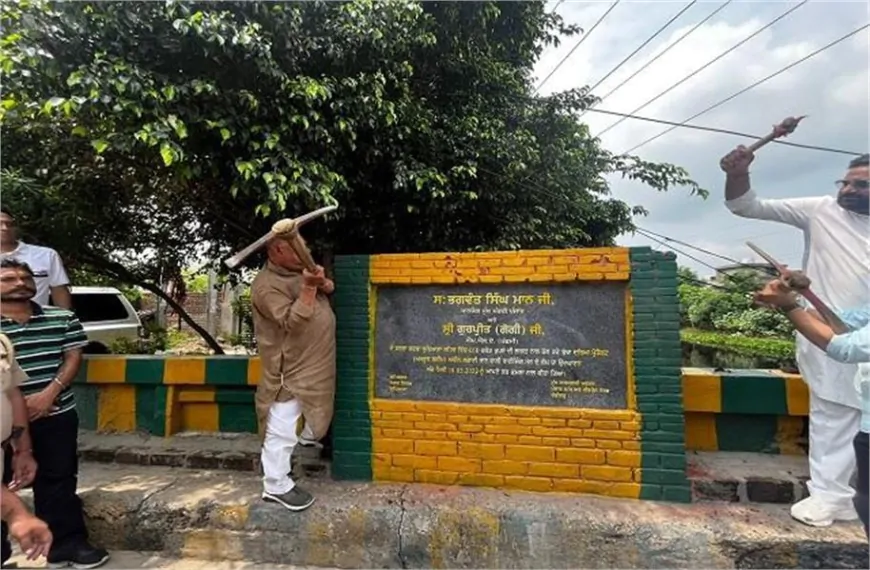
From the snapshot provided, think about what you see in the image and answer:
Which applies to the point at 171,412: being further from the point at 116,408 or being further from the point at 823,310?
the point at 823,310

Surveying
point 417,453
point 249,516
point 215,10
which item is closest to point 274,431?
point 249,516

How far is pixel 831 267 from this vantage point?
8.68 feet

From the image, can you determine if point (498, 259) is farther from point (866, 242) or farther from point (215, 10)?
point (215, 10)

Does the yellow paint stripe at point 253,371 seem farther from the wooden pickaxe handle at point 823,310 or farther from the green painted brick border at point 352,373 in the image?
the wooden pickaxe handle at point 823,310

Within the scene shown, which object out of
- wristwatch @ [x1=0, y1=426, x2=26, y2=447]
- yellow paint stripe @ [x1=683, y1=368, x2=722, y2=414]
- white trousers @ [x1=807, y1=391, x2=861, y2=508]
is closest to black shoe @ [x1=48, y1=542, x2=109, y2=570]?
wristwatch @ [x1=0, y1=426, x2=26, y2=447]

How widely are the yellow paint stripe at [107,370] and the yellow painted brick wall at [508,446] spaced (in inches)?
89.6

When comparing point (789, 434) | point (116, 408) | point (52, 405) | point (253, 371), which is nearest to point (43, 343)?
point (52, 405)

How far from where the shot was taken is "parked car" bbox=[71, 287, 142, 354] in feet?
29.2

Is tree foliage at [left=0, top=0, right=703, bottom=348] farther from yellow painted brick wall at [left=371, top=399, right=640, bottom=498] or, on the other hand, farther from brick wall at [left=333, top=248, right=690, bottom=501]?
yellow painted brick wall at [left=371, top=399, right=640, bottom=498]

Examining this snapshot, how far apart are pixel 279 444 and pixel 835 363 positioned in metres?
2.99

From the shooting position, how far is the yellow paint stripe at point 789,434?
10.6 feet

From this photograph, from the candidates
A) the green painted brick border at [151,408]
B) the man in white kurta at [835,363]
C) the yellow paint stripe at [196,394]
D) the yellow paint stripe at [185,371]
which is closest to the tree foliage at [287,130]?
the yellow paint stripe at [185,371]

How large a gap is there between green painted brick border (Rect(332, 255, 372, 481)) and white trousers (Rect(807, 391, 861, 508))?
2467 mm

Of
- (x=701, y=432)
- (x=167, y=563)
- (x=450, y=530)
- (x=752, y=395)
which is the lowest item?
(x=167, y=563)
